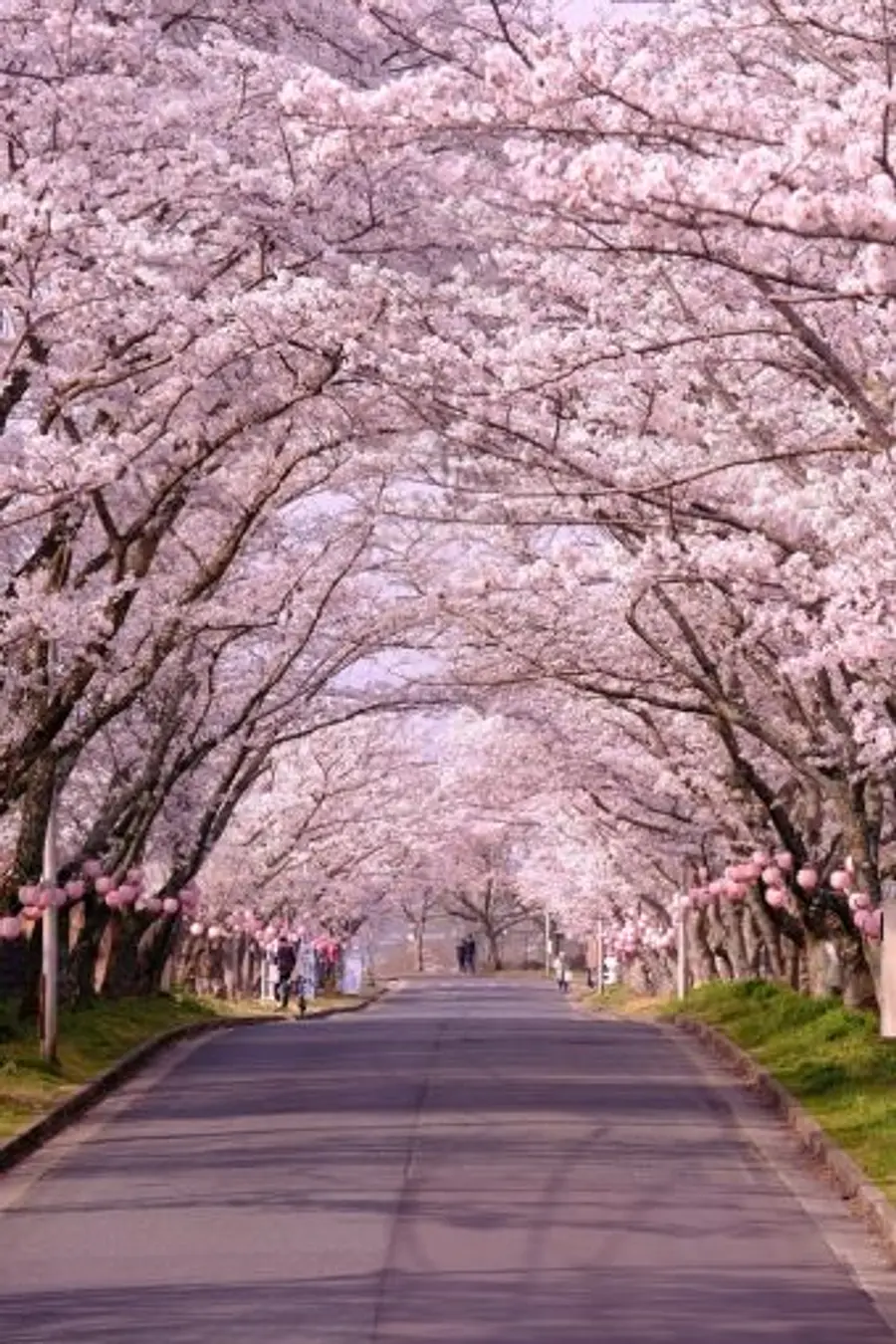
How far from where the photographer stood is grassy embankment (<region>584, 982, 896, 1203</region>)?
17969 mm

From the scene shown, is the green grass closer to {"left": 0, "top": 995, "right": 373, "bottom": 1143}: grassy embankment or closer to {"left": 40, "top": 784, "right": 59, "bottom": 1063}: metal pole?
{"left": 0, "top": 995, "right": 373, "bottom": 1143}: grassy embankment

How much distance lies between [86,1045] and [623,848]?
28.8 m

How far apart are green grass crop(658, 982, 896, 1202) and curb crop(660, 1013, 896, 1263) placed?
10 centimetres

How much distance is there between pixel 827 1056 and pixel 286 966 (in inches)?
1349

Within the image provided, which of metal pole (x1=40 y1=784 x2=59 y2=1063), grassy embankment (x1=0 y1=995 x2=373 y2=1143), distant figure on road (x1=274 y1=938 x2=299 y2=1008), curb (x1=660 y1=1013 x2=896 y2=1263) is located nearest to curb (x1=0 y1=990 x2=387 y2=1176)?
grassy embankment (x1=0 y1=995 x2=373 y2=1143)

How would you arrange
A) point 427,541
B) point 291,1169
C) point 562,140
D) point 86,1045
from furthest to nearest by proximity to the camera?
point 427,541, point 86,1045, point 291,1169, point 562,140

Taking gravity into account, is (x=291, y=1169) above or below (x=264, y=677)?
below

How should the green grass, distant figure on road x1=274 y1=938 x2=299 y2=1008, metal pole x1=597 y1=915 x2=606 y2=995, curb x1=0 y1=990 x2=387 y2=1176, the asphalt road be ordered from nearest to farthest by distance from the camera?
1. the asphalt road
2. the green grass
3. curb x1=0 y1=990 x2=387 y2=1176
4. distant figure on road x1=274 y1=938 x2=299 y2=1008
5. metal pole x1=597 y1=915 x2=606 y2=995

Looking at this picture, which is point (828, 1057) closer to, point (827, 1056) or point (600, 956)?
point (827, 1056)

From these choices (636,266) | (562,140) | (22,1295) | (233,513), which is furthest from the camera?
(233,513)

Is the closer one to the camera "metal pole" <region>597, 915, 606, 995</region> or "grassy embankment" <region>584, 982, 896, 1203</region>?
"grassy embankment" <region>584, 982, 896, 1203</region>

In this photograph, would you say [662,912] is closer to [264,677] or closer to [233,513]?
[264,677]

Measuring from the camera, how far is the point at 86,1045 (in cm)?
2892

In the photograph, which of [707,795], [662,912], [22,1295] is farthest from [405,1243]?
[662,912]
